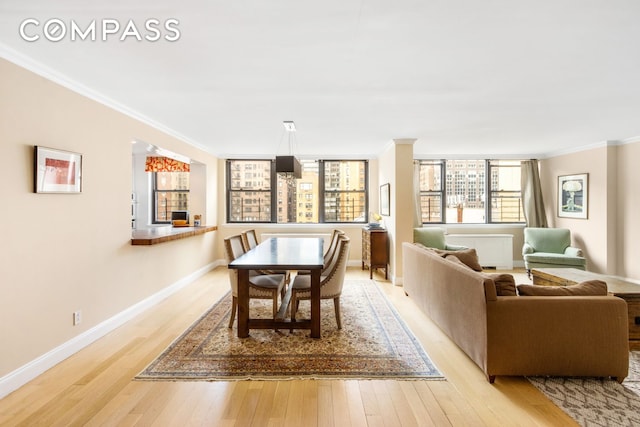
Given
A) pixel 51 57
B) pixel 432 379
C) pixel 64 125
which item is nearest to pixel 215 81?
pixel 51 57

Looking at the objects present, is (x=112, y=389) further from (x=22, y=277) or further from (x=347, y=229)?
(x=347, y=229)

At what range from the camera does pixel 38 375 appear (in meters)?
2.51

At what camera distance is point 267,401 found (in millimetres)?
2199

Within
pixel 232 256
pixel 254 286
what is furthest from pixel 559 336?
pixel 232 256

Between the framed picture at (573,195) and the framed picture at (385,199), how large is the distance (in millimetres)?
3503

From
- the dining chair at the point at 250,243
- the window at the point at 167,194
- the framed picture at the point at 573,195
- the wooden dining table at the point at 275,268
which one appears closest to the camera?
the wooden dining table at the point at 275,268

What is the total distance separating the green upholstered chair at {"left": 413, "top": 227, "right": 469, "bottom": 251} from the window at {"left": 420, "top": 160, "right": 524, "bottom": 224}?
1.06m

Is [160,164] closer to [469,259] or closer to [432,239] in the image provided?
[469,259]

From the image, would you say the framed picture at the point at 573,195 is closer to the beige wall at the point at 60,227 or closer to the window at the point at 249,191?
the window at the point at 249,191

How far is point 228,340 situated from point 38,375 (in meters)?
1.43

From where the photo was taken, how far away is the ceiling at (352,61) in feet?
6.10

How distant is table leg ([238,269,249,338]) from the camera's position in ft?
10.5

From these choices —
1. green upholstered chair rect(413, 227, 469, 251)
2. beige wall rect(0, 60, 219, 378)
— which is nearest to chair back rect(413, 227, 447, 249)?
green upholstered chair rect(413, 227, 469, 251)

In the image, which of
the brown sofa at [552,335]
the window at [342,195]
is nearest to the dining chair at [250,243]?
the brown sofa at [552,335]
